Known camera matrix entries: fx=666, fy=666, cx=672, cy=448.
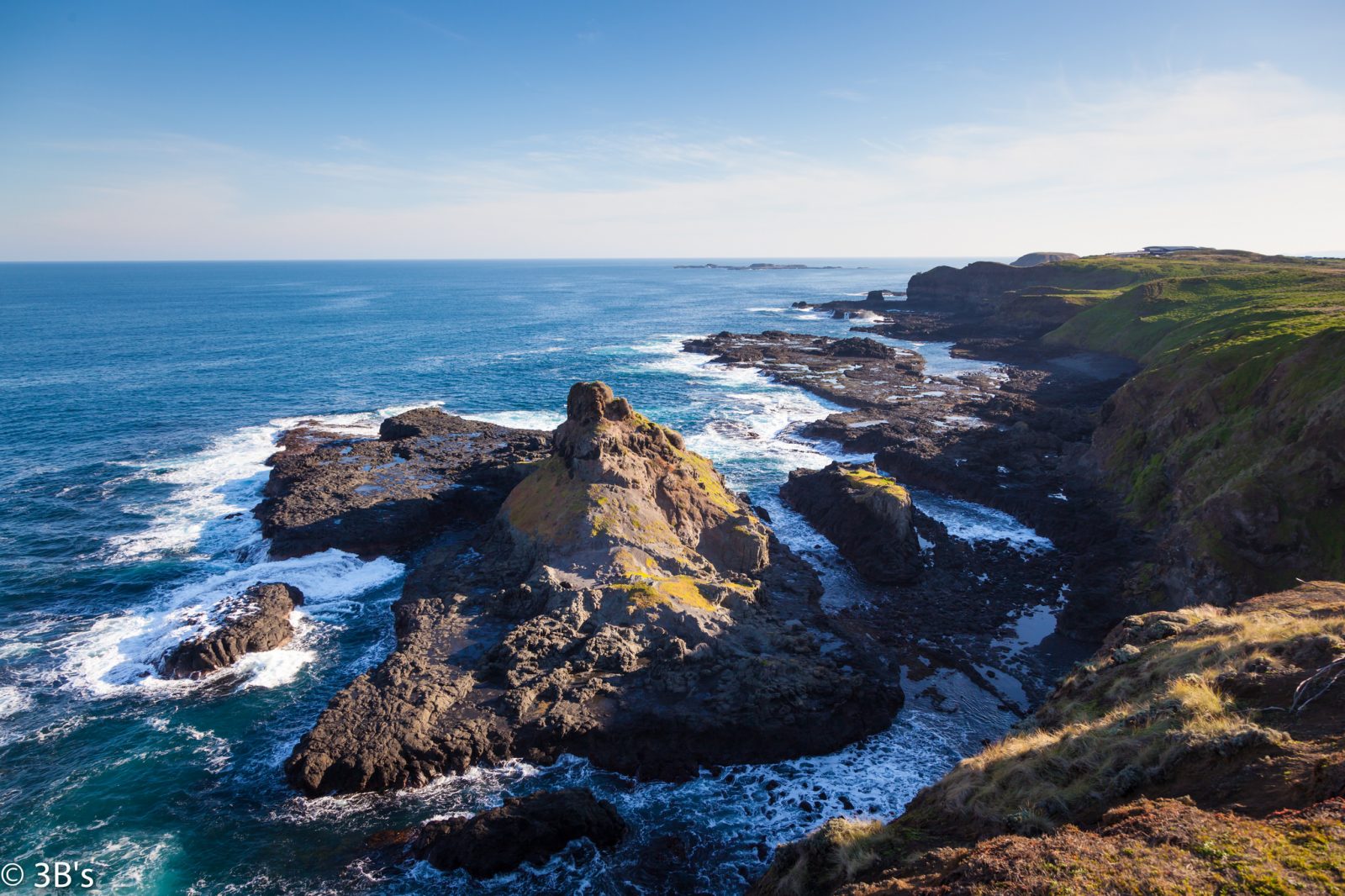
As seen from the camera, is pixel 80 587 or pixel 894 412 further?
pixel 894 412

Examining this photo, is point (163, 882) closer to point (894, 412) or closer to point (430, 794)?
point (430, 794)

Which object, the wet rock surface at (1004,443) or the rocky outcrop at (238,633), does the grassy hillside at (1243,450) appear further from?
the rocky outcrop at (238,633)

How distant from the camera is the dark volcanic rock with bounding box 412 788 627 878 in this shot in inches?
832

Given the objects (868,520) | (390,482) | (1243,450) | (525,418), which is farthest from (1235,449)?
(525,418)

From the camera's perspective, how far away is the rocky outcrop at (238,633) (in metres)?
31.0

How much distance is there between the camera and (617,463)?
36.9 metres

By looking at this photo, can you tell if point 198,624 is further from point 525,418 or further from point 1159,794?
point 525,418

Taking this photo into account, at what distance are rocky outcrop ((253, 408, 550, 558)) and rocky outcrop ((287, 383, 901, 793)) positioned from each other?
7605mm

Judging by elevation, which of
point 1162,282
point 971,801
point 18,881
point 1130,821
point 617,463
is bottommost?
point 18,881

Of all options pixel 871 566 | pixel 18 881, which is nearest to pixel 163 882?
pixel 18 881

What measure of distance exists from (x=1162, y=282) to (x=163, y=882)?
128 m

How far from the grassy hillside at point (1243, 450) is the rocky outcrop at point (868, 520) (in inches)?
523

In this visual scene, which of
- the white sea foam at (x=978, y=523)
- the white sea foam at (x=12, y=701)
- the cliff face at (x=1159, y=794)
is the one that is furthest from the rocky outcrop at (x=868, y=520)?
the white sea foam at (x=12, y=701)

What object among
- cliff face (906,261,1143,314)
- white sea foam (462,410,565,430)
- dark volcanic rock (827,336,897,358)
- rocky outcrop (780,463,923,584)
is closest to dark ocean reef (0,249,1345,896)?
rocky outcrop (780,463,923,584)
